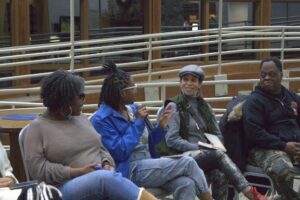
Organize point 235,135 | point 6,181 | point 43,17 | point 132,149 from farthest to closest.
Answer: point 43,17 < point 235,135 < point 132,149 < point 6,181

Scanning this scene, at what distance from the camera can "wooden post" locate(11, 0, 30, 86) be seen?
42.2 ft

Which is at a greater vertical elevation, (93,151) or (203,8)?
(203,8)

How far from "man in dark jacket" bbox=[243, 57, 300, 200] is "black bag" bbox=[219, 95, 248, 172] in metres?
0.06

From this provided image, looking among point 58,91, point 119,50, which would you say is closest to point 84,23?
point 119,50

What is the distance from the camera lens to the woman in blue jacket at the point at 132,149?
17.6 ft

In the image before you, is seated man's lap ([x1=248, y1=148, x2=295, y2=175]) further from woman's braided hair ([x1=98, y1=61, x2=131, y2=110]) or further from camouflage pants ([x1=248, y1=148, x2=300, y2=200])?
woman's braided hair ([x1=98, y1=61, x2=131, y2=110])

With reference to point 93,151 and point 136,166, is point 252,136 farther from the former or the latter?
point 93,151

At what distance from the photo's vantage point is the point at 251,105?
641 centimetres

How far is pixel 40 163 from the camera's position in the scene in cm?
479

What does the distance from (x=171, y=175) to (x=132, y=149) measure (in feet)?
1.20

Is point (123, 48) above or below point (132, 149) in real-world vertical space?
above

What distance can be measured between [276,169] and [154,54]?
897 cm

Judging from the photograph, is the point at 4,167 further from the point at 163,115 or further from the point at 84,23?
the point at 84,23

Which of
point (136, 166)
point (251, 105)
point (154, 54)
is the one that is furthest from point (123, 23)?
point (136, 166)
